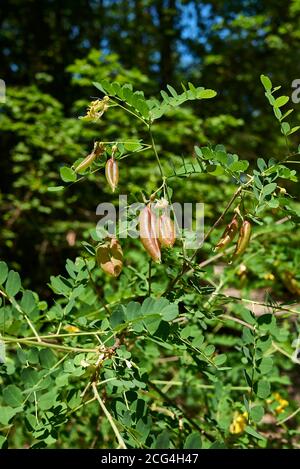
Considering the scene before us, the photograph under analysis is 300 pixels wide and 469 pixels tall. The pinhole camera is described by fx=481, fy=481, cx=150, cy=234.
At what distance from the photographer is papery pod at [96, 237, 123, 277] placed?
0.85m

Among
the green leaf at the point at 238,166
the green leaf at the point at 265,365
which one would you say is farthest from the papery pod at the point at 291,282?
the green leaf at the point at 238,166

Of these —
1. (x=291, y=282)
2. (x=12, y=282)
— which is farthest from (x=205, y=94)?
(x=291, y=282)

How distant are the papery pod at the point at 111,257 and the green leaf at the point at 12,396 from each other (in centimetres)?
25

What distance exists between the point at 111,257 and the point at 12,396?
0.28 meters

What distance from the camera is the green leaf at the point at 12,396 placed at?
78 cm

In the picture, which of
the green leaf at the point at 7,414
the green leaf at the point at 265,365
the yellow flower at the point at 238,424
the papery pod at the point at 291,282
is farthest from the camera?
the papery pod at the point at 291,282

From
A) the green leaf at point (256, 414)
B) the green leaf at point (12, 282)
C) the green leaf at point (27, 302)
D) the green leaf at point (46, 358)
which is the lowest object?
the green leaf at point (256, 414)

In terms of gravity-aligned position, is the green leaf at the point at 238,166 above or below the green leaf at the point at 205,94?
below

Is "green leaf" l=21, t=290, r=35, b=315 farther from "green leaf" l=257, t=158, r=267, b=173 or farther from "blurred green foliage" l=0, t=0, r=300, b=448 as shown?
"green leaf" l=257, t=158, r=267, b=173

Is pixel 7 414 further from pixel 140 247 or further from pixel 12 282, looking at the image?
pixel 140 247

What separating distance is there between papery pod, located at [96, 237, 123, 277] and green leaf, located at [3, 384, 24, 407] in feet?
0.82

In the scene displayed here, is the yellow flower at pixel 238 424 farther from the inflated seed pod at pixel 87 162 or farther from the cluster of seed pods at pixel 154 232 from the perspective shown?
the inflated seed pod at pixel 87 162

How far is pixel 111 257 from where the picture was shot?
0.86 meters
